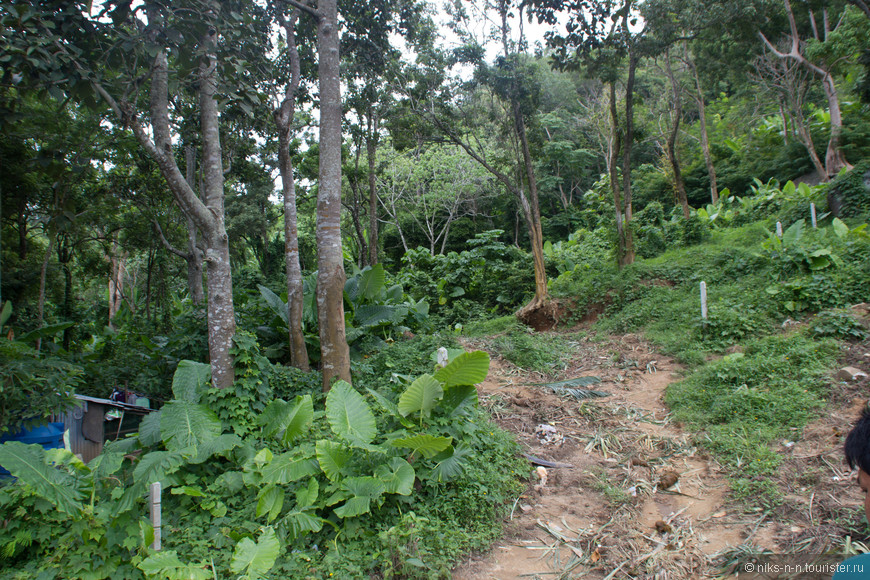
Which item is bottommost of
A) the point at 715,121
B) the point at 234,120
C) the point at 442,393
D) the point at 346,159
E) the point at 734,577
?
the point at 734,577

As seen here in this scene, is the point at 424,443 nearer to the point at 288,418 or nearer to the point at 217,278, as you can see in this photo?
the point at 288,418

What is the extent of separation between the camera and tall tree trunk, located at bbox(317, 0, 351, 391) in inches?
212

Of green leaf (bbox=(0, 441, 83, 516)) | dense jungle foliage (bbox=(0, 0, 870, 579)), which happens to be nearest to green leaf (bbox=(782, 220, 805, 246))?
dense jungle foliage (bbox=(0, 0, 870, 579))

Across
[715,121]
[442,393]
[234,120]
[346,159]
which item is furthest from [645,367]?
[715,121]

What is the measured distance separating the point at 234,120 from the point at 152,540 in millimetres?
8421

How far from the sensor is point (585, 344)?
359 inches

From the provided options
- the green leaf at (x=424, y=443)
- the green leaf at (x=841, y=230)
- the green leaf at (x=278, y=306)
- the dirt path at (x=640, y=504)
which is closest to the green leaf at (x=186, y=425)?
the green leaf at (x=424, y=443)

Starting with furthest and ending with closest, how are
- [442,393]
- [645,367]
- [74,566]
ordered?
[645,367] → [442,393] → [74,566]

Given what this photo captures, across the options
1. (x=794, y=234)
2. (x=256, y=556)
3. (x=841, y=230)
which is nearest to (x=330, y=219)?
(x=256, y=556)

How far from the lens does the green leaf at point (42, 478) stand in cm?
297

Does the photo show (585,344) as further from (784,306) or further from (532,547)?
(532,547)

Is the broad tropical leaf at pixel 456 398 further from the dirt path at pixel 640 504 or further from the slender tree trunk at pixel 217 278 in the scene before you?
the slender tree trunk at pixel 217 278

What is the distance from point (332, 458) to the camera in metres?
3.65

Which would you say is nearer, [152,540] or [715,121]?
[152,540]
